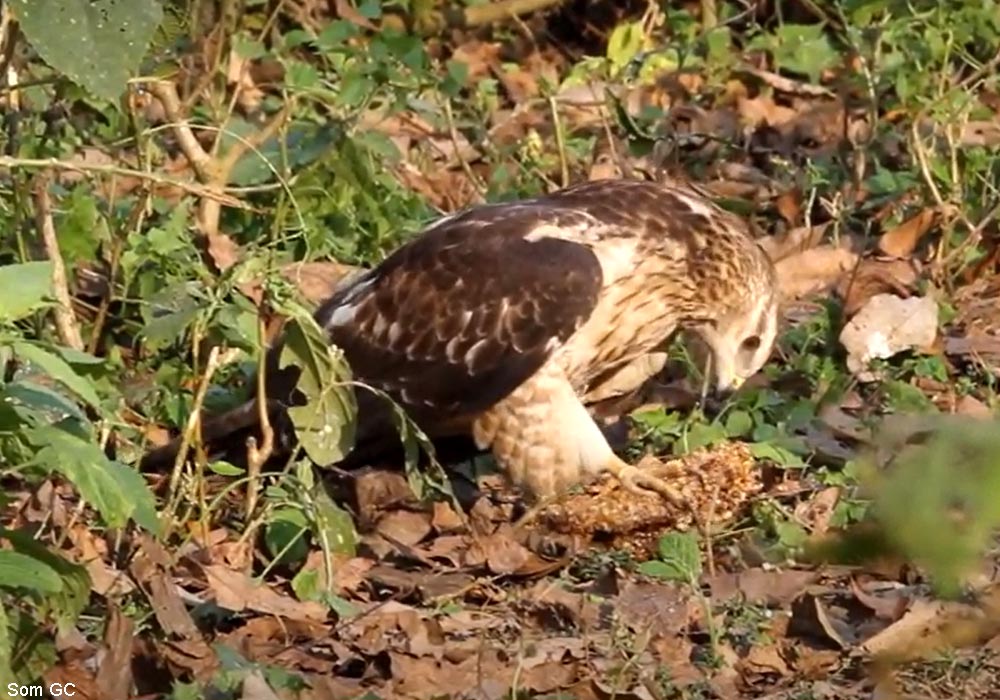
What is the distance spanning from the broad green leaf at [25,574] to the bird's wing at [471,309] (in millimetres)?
2298

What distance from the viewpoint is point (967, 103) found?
706 cm

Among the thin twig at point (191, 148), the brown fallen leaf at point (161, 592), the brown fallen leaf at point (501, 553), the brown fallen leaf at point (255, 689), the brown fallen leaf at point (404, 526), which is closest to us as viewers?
the brown fallen leaf at point (255, 689)

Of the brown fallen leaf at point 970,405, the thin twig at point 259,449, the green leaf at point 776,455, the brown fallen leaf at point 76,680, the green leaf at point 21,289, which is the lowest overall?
the brown fallen leaf at point 970,405

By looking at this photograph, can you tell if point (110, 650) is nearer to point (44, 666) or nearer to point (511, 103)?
point (44, 666)

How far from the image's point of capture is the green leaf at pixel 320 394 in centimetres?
433

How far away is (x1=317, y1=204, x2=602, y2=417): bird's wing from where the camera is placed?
5.19 m

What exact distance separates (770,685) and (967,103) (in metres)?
3.57

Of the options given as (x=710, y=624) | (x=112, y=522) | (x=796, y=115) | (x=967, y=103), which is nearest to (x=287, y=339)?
(x=710, y=624)

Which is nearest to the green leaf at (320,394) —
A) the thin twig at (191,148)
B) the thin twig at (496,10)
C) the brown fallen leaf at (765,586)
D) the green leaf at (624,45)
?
the brown fallen leaf at (765,586)

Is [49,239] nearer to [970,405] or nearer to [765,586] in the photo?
[765,586]

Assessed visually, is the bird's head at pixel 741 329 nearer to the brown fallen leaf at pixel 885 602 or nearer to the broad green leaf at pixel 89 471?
the brown fallen leaf at pixel 885 602

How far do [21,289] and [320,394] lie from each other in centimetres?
139

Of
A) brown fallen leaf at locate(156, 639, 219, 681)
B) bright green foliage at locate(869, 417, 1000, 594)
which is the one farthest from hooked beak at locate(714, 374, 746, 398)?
bright green foliage at locate(869, 417, 1000, 594)

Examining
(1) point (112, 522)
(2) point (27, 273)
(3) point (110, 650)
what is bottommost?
(3) point (110, 650)
